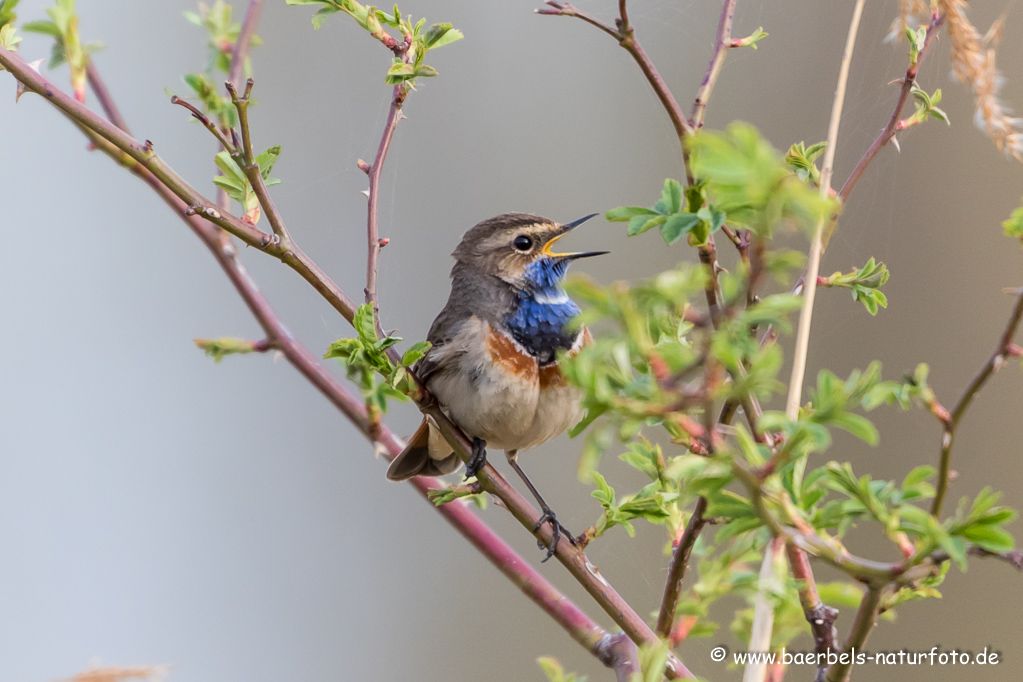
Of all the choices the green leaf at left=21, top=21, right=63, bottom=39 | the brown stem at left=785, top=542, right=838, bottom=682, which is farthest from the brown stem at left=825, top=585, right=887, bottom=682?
the green leaf at left=21, top=21, right=63, bottom=39

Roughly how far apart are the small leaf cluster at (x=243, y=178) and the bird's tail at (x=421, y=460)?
2.90 ft

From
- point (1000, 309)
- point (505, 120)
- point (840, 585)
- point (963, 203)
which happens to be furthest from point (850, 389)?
point (505, 120)

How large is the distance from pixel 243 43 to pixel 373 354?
90 cm

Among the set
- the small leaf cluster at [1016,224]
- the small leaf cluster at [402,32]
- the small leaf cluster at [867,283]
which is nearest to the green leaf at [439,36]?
the small leaf cluster at [402,32]

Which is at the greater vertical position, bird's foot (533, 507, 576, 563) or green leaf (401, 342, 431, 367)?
green leaf (401, 342, 431, 367)

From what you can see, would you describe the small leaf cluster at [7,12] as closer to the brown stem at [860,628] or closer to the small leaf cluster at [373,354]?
the small leaf cluster at [373,354]

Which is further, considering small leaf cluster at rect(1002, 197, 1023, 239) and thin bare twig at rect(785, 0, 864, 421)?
thin bare twig at rect(785, 0, 864, 421)

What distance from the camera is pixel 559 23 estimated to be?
439 centimetres

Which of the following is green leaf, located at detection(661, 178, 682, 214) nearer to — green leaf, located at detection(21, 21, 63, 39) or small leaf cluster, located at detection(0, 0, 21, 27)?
small leaf cluster, located at detection(0, 0, 21, 27)

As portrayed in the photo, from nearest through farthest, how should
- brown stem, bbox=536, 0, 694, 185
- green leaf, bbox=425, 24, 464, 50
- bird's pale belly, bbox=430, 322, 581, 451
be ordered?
brown stem, bbox=536, 0, 694, 185, green leaf, bbox=425, 24, 464, 50, bird's pale belly, bbox=430, 322, 581, 451

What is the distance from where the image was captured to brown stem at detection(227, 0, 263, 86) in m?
Answer: 1.69

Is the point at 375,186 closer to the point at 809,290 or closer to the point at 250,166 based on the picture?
the point at 250,166

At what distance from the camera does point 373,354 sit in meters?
1.13

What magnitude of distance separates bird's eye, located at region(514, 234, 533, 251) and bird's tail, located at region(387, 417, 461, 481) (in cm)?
54
